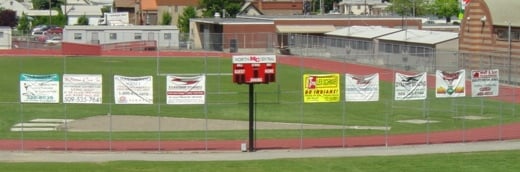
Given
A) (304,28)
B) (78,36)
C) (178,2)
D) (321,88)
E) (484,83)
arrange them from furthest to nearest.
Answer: (178,2) → (78,36) → (304,28) → (484,83) → (321,88)

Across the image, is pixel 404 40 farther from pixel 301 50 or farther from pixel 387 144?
pixel 387 144

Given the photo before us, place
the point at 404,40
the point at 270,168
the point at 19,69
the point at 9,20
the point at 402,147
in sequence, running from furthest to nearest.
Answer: the point at 9,20, the point at 404,40, the point at 19,69, the point at 402,147, the point at 270,168

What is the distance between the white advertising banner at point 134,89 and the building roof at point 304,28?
78.1 meters

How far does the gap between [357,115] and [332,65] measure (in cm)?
3583

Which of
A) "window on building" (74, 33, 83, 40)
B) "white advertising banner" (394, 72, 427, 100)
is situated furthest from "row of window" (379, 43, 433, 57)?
"window on building" (74, 33, 83, 40)

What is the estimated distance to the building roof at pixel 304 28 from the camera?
366ft

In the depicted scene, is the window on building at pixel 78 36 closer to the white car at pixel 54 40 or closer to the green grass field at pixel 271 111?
the white car at pixel 54 40

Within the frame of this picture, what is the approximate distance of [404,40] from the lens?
8206 centimetres

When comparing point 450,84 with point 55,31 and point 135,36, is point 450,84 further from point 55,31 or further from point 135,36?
point 55,31

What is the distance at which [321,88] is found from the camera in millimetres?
34875

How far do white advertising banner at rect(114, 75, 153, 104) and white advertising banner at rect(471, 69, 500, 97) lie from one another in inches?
541

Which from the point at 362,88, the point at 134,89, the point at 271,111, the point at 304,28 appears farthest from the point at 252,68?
the point at 304,28

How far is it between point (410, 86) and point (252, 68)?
21.8 feet

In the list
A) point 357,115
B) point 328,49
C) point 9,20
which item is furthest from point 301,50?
point 9,20
